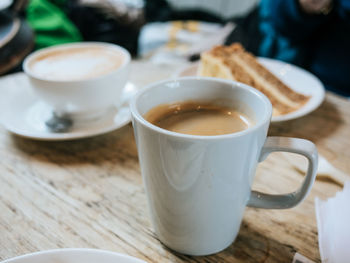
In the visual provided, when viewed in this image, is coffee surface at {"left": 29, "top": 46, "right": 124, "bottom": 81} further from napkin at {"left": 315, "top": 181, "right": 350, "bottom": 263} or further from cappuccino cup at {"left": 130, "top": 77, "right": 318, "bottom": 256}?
napkin at {"left": 315, "top": 181, "right": 350, "bottom": 263}

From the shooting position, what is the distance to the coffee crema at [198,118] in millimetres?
413

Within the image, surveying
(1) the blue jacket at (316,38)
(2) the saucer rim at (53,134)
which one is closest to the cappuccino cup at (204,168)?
(2) the saucer rim at (53,134)

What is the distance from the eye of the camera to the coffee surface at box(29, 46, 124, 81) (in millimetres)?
688

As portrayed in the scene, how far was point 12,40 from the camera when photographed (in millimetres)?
881

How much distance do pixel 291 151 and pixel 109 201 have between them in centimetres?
29

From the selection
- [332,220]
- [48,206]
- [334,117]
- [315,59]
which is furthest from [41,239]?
[315,59]

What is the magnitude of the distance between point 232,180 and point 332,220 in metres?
0.19

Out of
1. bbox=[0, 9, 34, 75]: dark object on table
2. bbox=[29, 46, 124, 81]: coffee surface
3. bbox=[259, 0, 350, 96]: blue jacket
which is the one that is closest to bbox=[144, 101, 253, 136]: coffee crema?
bbox=[29, 46, 124, 81]: coffee surface

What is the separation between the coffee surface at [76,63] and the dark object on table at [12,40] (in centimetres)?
17

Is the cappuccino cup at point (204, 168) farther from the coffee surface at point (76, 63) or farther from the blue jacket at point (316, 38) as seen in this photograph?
the blue jacket at point (316, 38)

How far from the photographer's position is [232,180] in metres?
0.36

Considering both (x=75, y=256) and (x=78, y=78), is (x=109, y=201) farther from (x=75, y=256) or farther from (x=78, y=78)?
(x=78, y=78)

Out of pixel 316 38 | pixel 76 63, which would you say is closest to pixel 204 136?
pixel 76 63

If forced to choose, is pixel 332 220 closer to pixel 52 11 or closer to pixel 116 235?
pixel 116 235
